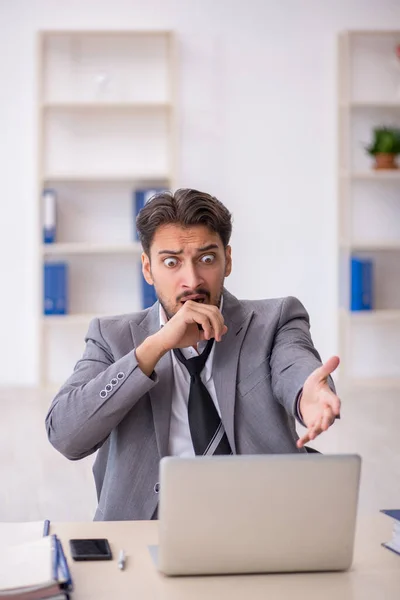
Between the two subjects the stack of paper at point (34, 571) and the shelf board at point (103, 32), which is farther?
the shelf board at point (103, 32)

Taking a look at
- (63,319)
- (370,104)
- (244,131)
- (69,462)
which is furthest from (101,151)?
(69,462)

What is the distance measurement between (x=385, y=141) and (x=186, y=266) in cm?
458

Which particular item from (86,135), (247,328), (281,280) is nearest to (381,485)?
(247,328)

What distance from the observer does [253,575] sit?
4.70 feet

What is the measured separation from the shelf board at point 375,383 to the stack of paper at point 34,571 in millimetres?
5091

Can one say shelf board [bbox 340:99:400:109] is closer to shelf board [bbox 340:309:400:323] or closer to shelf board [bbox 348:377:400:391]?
shelf board [bbox 340:309:400:323]

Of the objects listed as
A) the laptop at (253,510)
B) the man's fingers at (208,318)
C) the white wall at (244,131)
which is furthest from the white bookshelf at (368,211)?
the laptop at (253,510)

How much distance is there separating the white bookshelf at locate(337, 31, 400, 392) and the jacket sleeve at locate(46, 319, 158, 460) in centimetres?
452

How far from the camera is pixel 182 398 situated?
2.08 metres

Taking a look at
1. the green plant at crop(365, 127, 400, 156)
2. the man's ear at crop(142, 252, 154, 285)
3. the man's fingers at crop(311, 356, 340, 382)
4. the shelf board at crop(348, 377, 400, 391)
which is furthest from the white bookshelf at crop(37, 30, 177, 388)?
the man's fingers at crop(311, 356, 340, 382)

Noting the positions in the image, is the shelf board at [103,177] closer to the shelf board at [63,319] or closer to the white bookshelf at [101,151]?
the white bookshelf at [101,151]

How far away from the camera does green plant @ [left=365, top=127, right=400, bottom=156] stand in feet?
20.7

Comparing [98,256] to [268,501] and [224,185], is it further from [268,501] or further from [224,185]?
[268,501]

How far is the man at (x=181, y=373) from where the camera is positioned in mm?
1937
